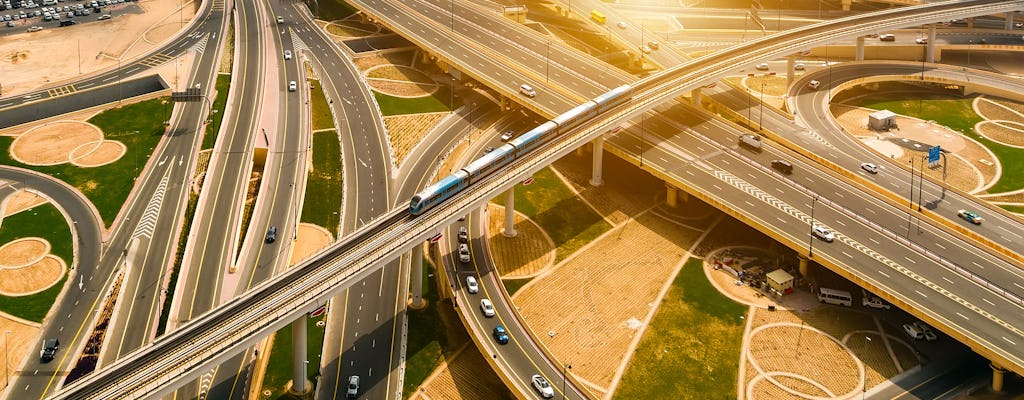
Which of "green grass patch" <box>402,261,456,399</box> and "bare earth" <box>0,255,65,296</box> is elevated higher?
"bare earth" <box>0,255,65,296</box>

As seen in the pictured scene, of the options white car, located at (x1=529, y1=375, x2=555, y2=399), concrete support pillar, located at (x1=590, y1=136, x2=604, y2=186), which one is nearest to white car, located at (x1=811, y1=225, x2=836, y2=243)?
concrete support pillar, located at (x1=590, y1=136, x2=604, y2=186)

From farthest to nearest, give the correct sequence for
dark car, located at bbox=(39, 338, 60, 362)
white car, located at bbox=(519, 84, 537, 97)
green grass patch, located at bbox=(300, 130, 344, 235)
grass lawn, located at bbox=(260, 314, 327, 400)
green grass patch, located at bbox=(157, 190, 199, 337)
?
1. white car, located at bbox=(519, 84, 537, 97)
2. green grass patch, located at bbox=(300, 130, 344, 235)
3. green grass patch, located at bbox=(157, 190, 199, 337)
4. dark car, located at bbox=(39, 338, 60, 362)
5. grass lawn, located at bbox=(260, 314, 327, 400)

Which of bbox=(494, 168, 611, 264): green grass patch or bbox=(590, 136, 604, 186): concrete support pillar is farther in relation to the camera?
bbox=(590, 136, 604, 186): concrete support pillar

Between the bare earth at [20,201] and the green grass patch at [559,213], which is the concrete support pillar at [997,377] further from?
the bare earth at [20,201]

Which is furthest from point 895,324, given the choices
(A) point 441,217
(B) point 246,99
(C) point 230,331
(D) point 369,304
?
(B) point 246,99

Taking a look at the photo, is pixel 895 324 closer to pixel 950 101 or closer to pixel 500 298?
pixel 500 298

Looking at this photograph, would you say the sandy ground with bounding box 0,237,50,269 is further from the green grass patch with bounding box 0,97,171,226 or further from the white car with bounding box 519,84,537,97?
the white car with bounding box 519,84,537,97

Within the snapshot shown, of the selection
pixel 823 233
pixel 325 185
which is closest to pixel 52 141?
pixel 325 185

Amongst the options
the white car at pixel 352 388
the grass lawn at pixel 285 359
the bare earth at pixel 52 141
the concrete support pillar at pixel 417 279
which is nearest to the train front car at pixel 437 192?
the concrete support pillar at pixel 417 279
